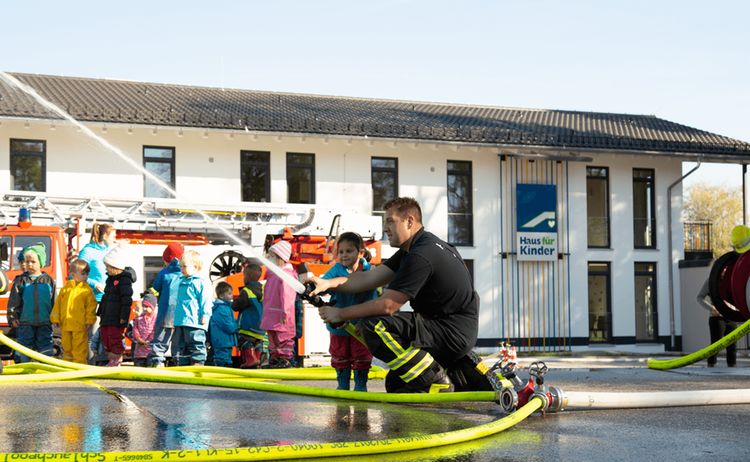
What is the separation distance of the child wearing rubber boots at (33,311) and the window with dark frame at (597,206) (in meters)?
18.8

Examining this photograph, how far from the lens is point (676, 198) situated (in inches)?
1144

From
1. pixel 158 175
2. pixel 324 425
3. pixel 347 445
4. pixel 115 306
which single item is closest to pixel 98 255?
pixel 115 306

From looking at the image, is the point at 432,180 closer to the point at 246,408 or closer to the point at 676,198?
the point at 676,198

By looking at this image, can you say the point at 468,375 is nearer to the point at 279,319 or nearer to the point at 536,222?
the point at 279,319

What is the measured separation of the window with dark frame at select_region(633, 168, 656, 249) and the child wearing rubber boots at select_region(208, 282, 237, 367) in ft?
58.6

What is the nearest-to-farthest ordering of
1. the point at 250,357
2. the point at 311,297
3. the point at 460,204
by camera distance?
the point at 311,297 → the point at 250,357 → the point at 460,204

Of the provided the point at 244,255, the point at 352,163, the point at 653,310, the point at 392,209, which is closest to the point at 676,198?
the point at 653,310

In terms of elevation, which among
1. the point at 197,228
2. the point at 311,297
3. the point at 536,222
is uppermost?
the point at 536,222

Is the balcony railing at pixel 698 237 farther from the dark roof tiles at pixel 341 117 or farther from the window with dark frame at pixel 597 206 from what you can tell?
the window with dark frame at pixel 597 206

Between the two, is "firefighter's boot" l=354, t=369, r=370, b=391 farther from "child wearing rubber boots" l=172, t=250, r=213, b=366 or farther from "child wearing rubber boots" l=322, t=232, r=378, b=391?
"child wearing rubber boots" l=172, t=250, r=213, b=366

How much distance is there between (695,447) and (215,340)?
932 centimetres

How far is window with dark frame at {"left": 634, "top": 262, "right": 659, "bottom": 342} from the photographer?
94.3 feet

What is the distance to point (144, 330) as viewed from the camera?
1360 cm

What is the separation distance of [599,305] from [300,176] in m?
9.25
